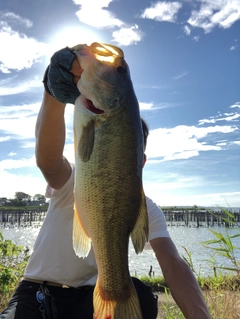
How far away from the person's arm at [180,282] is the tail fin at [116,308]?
1.07 m

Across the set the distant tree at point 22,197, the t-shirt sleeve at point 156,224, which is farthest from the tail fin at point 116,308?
the distant tree at point 22,197

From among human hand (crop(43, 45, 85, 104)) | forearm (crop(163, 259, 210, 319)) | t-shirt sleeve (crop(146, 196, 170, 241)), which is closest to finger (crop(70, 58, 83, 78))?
human hand (crop(43, 45, 85, 104))

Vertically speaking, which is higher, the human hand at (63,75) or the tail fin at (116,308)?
the human hand at (63,75)

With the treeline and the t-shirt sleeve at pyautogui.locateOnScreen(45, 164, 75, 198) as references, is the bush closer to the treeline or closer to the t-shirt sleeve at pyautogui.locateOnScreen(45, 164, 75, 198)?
the t-shirt sleeve at pyautogui.locateOnScreen(45, 164, 75, 198)

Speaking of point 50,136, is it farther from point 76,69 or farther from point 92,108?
point 92,108

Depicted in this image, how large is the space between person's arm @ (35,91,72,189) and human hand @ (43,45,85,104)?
155 millimetres

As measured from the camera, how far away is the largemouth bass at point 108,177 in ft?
A: 6.22

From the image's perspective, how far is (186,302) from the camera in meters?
2.91

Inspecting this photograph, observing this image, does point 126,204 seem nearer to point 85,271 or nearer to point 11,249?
point 85,271

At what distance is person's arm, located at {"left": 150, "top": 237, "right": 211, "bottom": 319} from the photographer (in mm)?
2842

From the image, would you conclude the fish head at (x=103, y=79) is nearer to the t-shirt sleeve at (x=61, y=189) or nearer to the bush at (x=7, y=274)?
the t-shirt sleeve at (x=61, y=189)

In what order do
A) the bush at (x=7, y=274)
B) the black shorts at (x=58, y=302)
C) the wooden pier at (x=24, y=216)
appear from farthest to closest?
the wooden pier at (x=24, y=216), the bush at (x=7, y=274), the black shorts at (x=58, y=302)

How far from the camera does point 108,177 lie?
6.23 feet

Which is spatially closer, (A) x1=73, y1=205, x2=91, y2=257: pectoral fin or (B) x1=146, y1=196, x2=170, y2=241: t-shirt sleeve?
(A) x1=73, y1=205, x2=91, y2=257: pectoral fin
